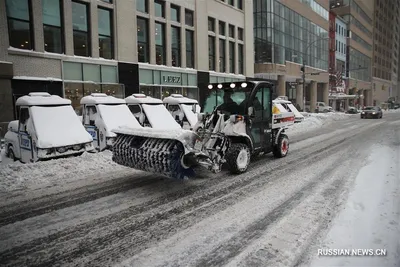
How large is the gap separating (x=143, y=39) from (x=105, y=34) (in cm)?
334

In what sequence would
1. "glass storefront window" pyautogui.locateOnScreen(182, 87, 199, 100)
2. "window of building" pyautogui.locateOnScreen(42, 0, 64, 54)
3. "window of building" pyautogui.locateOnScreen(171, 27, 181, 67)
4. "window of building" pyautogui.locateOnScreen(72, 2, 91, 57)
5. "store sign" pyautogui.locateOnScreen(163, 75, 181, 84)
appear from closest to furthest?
"window of building" pyautogui.locateOnScreen(42, 0, 64, 54)
"window of building" pyautogui.locateOnScreen(72, 2, 91, 57)
"store sign" pyautogui.locateOnScreen(163, 75, 181, 84)
"window of building" pyautogui.locateOnScreen(171, 27, 181, 67)
"glass storefront window" pyautogui.locateOnScreen(182, 87, 199, 100)

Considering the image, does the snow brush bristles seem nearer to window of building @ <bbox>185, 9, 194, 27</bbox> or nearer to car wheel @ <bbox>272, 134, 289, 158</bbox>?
car wheel @ <bbox>272, 134, 289, 158</bbox>

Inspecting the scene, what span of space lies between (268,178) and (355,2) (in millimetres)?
85451

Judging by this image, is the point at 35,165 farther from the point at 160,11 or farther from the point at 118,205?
the point at 160,11

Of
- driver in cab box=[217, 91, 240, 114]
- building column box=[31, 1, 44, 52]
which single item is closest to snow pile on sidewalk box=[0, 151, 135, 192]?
driver in cab box=[217, 91, 240, 114]

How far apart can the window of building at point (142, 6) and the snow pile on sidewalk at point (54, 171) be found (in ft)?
54.1

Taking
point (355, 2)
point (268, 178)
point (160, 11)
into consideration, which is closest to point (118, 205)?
point (268, 178)

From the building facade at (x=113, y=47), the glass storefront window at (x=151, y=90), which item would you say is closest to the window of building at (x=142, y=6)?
the building facade at (x=113, y=47)

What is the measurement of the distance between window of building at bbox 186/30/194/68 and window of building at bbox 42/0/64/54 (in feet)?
37.6

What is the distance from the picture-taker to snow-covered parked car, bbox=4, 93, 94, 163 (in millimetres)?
8727

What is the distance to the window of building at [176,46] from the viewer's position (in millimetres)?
25078

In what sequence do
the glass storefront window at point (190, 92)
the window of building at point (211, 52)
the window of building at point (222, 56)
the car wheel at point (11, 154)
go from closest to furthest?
the car wheel at point (11, 154)
the glass storefront window at point (190, 92)
the window of building at point (211, 52)
the window of building at point (222, 56)

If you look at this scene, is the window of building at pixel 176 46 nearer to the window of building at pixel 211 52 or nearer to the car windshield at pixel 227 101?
the window of building at pixel 211 52

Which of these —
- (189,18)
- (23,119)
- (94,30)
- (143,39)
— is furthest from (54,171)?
(189,18)
